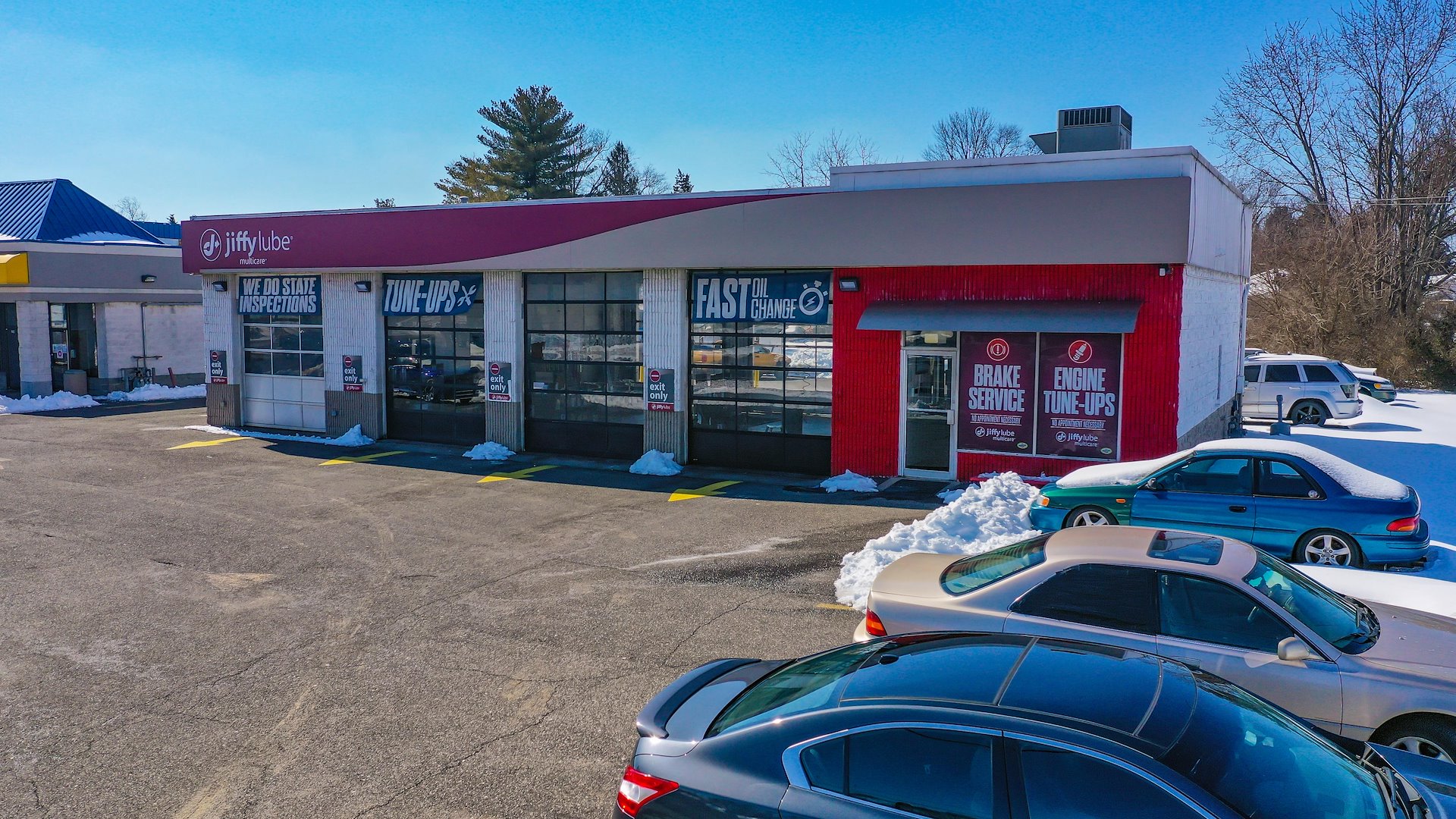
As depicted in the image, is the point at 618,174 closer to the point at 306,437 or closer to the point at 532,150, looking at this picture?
the point at 532,150

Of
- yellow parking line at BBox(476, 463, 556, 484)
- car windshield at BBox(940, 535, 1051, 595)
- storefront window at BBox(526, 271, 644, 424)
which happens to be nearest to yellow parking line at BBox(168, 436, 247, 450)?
storefront window at BBox(526, 271, 644, 424)

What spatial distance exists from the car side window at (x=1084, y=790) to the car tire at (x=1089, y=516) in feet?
26.7

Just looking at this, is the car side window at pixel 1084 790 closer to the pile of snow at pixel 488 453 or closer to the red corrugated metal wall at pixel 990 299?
the red corrugated metal wall at pixel 990 299

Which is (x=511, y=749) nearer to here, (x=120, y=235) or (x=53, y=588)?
(x=53, y=588)

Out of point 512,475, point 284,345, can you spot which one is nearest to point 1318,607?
point 512,475

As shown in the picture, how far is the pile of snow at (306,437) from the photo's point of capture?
2194cm

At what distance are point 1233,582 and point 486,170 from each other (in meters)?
56.4

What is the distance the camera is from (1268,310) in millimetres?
41656

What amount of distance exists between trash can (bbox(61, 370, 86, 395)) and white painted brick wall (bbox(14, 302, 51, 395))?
0.46 m

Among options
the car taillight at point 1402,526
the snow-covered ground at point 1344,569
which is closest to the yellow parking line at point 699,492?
the snow-covered ground at point 1344,569

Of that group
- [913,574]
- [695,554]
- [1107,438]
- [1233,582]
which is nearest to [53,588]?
[695,554]

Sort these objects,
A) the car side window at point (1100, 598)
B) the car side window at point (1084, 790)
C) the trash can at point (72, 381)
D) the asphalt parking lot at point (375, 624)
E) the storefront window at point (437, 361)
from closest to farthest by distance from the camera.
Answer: the car side window at point (1084, 790)
the car side window at point (1100, 598)
the asphalt parking lot at point (375, 624)
the storefront window at point (437, 361)
the trash can at point (72, 381)

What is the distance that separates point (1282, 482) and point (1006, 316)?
5.55 meters

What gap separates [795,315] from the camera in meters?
17.6
